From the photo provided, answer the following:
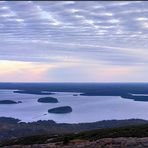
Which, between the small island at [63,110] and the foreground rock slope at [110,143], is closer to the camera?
the foreground rock slope at [110,143]

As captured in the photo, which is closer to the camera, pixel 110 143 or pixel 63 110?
pixel 110 143

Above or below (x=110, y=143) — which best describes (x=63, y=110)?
below

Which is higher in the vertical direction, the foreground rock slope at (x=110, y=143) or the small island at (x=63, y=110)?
the foreground rock slope at (x=110, y=143)

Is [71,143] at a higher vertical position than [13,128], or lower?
higher

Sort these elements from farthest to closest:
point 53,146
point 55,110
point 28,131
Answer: point 55,110, point 28,131, point 53,146

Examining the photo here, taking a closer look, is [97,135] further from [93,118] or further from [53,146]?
[93,118]

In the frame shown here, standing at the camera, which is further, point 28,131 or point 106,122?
point 106,122

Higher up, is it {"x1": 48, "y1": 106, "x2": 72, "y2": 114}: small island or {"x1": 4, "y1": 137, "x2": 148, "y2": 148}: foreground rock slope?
{"x1": 4, "y1": 137, "x2": 148, "y2": 148}: foreground rock slope

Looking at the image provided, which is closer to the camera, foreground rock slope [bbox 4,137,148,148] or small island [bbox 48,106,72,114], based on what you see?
foreground rock slope [bbox 4,137,148,148]

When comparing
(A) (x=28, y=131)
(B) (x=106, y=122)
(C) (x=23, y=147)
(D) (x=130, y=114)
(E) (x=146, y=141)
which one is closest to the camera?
(E) (x=146, y=141)

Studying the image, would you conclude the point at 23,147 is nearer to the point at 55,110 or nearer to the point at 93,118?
the point at 93,118

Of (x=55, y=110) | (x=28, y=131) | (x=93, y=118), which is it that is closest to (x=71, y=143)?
(x=28, y=131)
